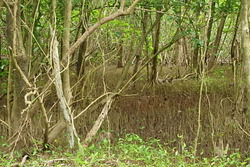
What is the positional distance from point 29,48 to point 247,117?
9.50 feet

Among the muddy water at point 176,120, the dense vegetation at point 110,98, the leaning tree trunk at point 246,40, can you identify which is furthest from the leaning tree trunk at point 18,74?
the leaning tree trunk at point 246,40

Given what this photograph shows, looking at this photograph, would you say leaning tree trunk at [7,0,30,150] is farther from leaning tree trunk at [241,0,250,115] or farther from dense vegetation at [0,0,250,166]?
leaning tree trunk at [241,0,250,115]

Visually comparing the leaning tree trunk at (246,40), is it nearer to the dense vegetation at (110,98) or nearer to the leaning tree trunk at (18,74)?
the dense vegetation at (110,98)

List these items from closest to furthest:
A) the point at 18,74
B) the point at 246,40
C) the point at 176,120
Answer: the point at 18,74 < the point at 246,40 < the point at 176,120

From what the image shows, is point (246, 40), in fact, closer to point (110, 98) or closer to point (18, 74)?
point (110, 98)

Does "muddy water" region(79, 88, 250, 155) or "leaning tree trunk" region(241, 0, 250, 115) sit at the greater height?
"leaning tree trunk" region(241, 0, 250, 115)

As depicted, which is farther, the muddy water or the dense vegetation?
the muddy water

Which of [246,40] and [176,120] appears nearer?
[246,40]

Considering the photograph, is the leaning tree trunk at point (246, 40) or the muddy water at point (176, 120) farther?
the muddy water at point (176, 120)

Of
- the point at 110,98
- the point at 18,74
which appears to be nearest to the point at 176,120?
the point at 110,98

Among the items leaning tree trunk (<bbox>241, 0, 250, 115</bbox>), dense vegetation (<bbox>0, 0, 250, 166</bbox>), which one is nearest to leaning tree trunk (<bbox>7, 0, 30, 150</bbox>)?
dense vegetation (<bbox>0, 0, 250, 166</bbox>)

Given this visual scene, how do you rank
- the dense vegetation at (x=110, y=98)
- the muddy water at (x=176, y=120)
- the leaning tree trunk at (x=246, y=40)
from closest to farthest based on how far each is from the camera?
the dense vegetation at (x=110, y=98)
the leaning tree trunk at (x=246, y=40)
the muddy water at (x=176, y=120)

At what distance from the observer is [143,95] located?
6.07 metres

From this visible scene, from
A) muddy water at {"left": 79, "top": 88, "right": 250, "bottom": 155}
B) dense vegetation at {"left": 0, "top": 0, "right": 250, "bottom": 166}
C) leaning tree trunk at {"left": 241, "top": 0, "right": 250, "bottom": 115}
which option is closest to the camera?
dense vegetation at {"left": 0, "top": 0, "right": 250, "bottom": 166}
